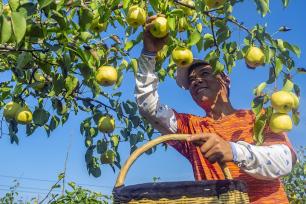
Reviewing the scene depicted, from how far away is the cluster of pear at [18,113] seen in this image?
294 centimetres

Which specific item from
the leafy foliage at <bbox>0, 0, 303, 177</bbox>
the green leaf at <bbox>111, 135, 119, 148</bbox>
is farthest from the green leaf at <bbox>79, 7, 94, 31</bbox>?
the green leaf at <bbox>111, 135, 119, 148</bbox>

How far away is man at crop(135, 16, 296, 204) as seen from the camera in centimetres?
179

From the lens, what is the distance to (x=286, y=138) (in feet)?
6.97

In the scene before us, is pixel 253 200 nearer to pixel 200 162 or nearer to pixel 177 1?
pixel 200 162

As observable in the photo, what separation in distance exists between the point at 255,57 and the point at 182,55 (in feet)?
1.09

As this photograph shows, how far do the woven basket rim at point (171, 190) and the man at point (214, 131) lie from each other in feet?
0.36

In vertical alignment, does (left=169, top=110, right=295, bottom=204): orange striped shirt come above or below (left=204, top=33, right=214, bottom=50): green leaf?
below

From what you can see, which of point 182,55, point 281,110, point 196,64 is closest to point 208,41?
point 196,64

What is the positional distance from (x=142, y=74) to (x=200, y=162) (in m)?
0.45

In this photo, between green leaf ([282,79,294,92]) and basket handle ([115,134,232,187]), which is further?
green leaf ([282,79,294,92])

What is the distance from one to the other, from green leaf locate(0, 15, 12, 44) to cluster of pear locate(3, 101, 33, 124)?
4.32 feet

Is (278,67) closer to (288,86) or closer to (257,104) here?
(288,86)

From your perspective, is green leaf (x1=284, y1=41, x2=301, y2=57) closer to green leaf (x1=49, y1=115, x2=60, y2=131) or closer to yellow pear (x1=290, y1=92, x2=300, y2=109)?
yellow pear (x1=290, y1=92, x2=300, y2=109)

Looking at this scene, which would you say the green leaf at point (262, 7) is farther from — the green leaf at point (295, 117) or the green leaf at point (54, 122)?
the green leaf at point (54, 122)
